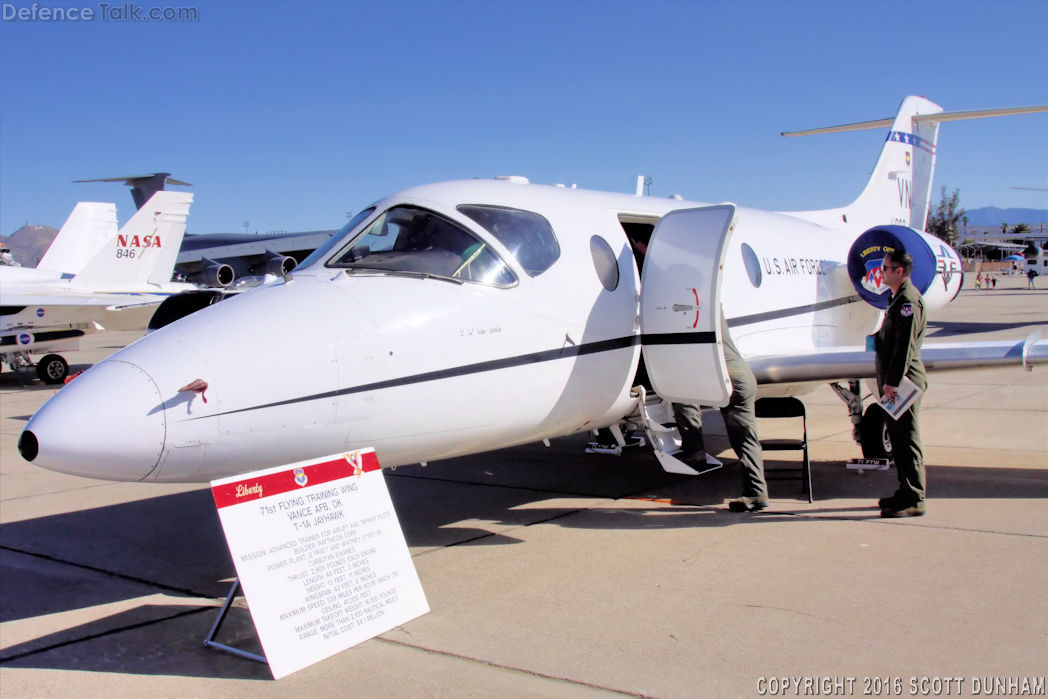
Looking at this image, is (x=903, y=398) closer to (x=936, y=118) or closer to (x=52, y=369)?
(x=936, y=118)

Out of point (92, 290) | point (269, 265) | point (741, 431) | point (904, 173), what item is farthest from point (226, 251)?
point (741, 431)

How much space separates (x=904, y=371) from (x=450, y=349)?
339cm

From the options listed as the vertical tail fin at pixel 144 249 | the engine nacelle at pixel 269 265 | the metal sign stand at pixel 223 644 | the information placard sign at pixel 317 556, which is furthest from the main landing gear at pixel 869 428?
the engine nacelle at pixel 269 265

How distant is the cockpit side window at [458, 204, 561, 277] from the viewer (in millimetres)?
5871

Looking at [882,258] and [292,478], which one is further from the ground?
[882,258]

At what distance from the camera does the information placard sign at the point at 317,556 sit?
13.7ft

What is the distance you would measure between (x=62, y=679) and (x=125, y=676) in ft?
0.96

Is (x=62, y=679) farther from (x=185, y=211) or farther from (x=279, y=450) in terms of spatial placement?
(x=185, y=211)

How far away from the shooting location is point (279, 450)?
15.3 feet

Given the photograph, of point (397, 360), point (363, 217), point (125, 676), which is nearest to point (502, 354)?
point (397, 360)

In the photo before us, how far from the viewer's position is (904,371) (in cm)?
636

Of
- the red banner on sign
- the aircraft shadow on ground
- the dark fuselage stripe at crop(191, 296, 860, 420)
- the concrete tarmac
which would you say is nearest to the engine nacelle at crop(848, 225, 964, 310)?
the concrete tarmac

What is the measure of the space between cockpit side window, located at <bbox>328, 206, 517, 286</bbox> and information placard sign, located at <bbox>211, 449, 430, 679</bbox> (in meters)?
1.29

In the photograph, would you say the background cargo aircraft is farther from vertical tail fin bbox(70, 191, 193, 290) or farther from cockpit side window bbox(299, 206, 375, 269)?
cockpit side window bbox(299, 206, 375, 269)
